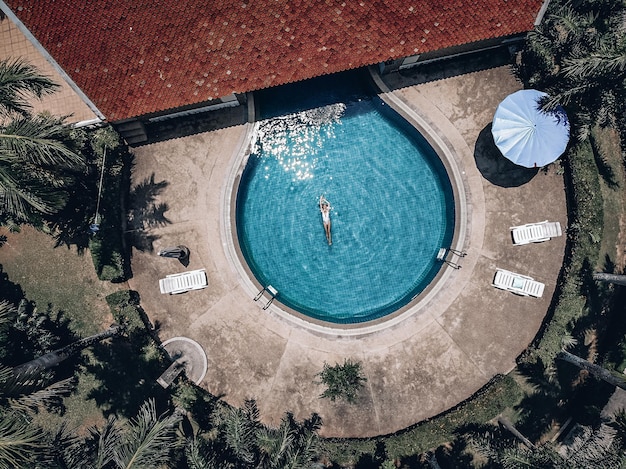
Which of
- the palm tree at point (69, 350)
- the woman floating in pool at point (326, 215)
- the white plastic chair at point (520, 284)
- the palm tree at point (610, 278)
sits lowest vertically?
the palm tree at point (610, 278)

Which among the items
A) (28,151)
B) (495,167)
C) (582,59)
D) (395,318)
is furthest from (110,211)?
(582,59)

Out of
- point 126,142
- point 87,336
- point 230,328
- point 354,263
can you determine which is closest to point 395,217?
point 354,263

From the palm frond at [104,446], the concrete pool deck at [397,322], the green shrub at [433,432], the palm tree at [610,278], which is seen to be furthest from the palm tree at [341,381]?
the palm tree at [610,278]

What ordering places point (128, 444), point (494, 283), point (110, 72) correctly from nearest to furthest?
point (128, 444) → point (110, 72) → point (494, 283)

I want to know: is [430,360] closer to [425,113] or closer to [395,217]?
[395,217]

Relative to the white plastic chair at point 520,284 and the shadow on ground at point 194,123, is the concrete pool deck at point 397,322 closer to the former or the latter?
the shadow on ground at point 194,123

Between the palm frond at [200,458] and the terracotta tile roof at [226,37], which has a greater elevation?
the terracotta tile roof at [226,37]

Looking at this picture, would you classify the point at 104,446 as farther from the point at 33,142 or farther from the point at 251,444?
the point at 33,142
